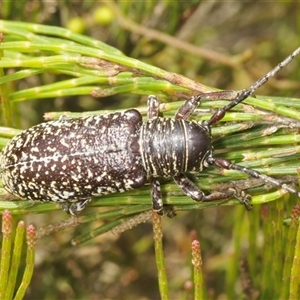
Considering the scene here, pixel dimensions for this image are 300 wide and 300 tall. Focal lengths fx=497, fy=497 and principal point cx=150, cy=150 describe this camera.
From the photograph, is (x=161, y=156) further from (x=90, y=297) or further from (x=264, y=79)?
(x=90, y=297)

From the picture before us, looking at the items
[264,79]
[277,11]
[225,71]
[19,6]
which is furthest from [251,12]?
[264,79]

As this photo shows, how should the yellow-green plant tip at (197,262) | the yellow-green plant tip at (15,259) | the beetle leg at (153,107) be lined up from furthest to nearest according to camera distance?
the beetle leg at (153,107) < the yellow-green plant tip at (15,259) < the yellow-green plant tip at (197,262)

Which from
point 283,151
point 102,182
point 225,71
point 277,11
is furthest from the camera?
point 277,11

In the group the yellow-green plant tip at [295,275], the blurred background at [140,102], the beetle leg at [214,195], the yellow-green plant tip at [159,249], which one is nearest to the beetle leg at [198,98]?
the beetle leg at [214,195]

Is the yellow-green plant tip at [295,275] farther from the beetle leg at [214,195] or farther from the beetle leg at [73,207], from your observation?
the beetle leg at [73,207]

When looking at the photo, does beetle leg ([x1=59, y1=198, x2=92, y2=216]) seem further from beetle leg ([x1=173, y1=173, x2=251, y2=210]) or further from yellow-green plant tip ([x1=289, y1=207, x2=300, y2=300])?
yellow-green plant tip ([x1=289, y1=207, x2=300, y2=300])

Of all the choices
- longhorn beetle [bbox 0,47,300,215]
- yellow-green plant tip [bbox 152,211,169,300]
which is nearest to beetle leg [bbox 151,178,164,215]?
longhorn beetle [bbox 0,47,300,215]

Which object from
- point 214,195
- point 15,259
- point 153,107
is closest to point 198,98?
point 153,107

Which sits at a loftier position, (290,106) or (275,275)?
(290,106)
